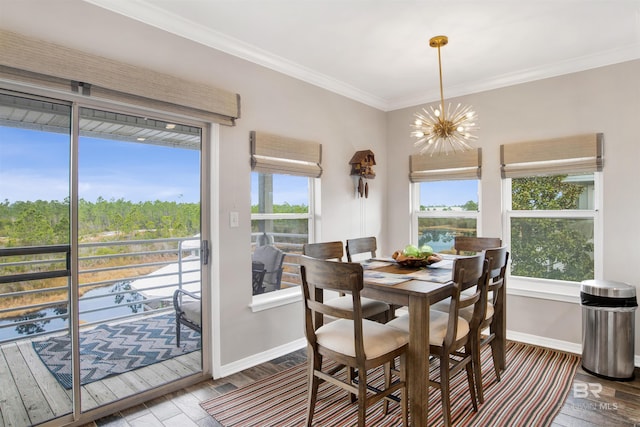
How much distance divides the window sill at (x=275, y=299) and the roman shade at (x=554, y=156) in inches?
94.9

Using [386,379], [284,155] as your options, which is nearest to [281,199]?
[284,155]

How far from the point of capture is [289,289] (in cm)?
348

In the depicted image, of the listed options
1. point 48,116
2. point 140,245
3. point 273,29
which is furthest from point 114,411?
point 273,29

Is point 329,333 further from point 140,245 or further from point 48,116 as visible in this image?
point 48,116

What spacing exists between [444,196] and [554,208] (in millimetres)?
1099

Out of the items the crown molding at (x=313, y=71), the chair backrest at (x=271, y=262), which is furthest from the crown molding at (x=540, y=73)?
the chair backrest at (x=271, y=262)

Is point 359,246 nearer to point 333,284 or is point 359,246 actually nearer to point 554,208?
point 333,284

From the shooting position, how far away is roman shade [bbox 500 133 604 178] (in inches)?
125

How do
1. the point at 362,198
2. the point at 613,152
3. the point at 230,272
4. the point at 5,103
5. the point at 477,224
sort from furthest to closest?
1. the point at 362,198
2. the point at 477,224
3. the point at 613,152
4. the point at 230,272
5. the point at 5,103

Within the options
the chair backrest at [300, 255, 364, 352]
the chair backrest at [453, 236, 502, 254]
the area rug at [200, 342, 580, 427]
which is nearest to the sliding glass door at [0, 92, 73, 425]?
the area rug at [200, 342, 580, 427]

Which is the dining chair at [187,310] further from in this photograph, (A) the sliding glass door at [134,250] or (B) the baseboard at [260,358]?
(B) the baseboard at [260,358]

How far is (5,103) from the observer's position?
1974 mm

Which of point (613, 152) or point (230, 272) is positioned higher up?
point (613, 152)

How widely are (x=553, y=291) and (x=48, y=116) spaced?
4254 mm
